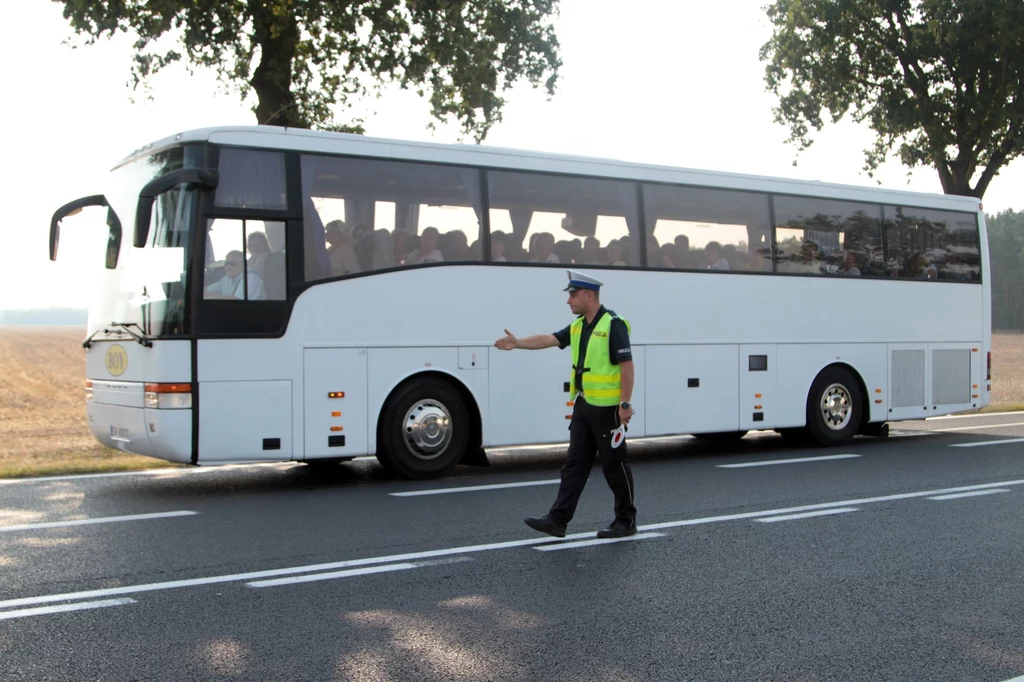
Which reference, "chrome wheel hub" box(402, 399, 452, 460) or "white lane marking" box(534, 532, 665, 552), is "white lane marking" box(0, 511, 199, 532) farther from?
"white lane marking" box(534, 532, 665, 552)

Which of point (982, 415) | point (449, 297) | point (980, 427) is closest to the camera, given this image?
point (449, 297)

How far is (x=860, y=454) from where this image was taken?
47.1 feet

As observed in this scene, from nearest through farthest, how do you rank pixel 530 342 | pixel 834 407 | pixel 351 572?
pixel 351 572
pixel 530 342
pixel 834 407

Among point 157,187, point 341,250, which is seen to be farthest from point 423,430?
point 157,187

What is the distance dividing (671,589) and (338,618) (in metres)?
1.94

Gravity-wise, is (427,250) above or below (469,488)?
above

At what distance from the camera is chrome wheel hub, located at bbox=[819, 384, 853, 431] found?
50.7ft

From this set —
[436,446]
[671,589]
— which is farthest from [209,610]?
[436,446]

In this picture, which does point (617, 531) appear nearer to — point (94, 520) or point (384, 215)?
point (94, 520)

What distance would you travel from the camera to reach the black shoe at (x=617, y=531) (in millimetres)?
8250

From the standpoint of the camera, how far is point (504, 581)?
6848 mm

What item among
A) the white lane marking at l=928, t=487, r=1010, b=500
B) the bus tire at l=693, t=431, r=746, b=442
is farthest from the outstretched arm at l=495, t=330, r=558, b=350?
the bus tire at l=693, t=431, r=746, b=442

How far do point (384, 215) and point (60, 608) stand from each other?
20.6 ft

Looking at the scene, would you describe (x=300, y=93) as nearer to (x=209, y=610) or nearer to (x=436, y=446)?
(x=436, y=446)
